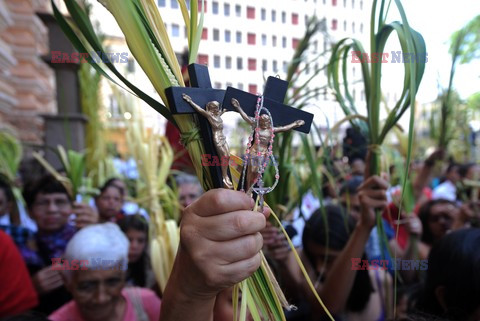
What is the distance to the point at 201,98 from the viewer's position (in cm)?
57

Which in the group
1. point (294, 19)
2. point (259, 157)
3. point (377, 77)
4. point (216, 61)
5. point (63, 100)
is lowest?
→ point (259, 157)

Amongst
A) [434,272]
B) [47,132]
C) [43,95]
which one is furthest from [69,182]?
[43,95]

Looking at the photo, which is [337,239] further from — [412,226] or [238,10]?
[238,10]

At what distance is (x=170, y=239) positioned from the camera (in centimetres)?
146

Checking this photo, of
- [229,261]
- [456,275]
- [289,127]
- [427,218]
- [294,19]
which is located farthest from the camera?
[427,218]

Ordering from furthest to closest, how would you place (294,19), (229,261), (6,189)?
1. (6,189)
2. (294,19)
3. (229,261)

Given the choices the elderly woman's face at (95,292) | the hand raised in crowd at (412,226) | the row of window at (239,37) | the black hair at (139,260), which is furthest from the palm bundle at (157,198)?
the hand raised in crowd at (412,226)

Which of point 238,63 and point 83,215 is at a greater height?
point 238,63

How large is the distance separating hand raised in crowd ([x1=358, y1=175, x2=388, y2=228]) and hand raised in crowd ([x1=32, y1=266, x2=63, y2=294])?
1491mm

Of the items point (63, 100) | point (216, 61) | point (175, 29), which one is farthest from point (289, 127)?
point (63, 100)

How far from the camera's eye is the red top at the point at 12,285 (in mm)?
1318

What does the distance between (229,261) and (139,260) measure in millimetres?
1585

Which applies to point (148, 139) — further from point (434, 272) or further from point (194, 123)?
point (434, 272)

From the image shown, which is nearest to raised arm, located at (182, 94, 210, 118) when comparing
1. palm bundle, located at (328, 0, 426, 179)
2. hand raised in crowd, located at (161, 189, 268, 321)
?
hand raised in crowd, located at (161, 189, 268, 321)
